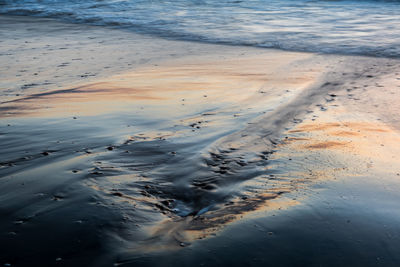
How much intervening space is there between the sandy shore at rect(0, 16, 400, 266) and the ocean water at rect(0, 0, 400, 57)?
7.84ft

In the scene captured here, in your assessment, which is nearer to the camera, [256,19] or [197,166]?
[197,166]

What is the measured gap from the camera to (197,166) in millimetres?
2877

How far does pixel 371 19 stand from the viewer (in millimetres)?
10672

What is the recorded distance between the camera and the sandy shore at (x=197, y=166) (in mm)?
1983

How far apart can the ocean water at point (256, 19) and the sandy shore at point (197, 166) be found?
239 centimetres

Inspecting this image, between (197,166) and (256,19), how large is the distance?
853 cm

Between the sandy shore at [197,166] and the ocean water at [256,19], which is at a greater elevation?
the ocean water at [256,19]

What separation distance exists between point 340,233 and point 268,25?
829cm

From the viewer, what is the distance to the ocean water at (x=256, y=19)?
801 centimetres

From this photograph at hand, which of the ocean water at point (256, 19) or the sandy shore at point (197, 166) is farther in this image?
the ocean water at point (256, 19)

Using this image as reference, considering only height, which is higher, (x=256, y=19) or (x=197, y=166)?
(x=256, y=19)

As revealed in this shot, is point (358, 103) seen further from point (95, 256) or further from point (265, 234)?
point (95, 256)

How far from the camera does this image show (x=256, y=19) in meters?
10.8

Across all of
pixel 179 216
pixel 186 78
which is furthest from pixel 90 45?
pixel 179 216
